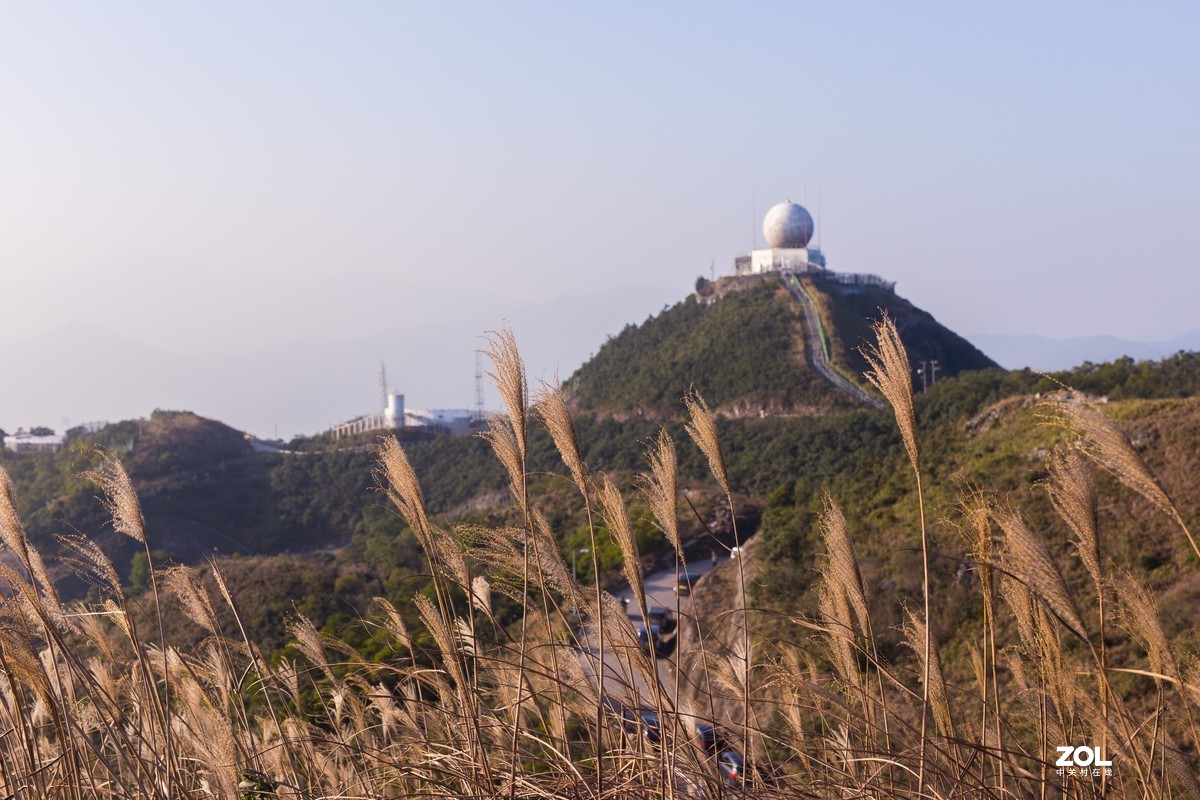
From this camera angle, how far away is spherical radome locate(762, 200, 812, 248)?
55.2 m

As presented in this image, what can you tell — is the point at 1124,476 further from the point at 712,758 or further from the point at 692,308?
the point at 692,308

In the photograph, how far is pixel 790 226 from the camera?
5516cm

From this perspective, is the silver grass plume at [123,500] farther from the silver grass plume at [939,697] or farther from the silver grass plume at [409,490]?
the silver grass plume at [939,697]

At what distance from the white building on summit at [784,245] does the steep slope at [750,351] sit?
2052mm

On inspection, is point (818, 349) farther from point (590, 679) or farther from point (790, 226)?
point (590, 679)

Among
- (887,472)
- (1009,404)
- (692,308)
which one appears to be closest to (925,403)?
(1009,404)

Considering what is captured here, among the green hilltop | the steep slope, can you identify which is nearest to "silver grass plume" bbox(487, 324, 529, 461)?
the green hilltop

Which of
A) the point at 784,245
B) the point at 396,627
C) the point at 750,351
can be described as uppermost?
the point at 784,245

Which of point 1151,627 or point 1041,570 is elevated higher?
point 1041,570

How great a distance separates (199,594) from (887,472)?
19.0 m

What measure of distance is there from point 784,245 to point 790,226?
103cm

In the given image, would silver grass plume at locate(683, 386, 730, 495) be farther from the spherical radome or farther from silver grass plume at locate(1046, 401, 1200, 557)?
the spherical radome

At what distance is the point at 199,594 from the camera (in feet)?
12.3

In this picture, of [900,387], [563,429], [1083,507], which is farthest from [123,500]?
[1083,507]
